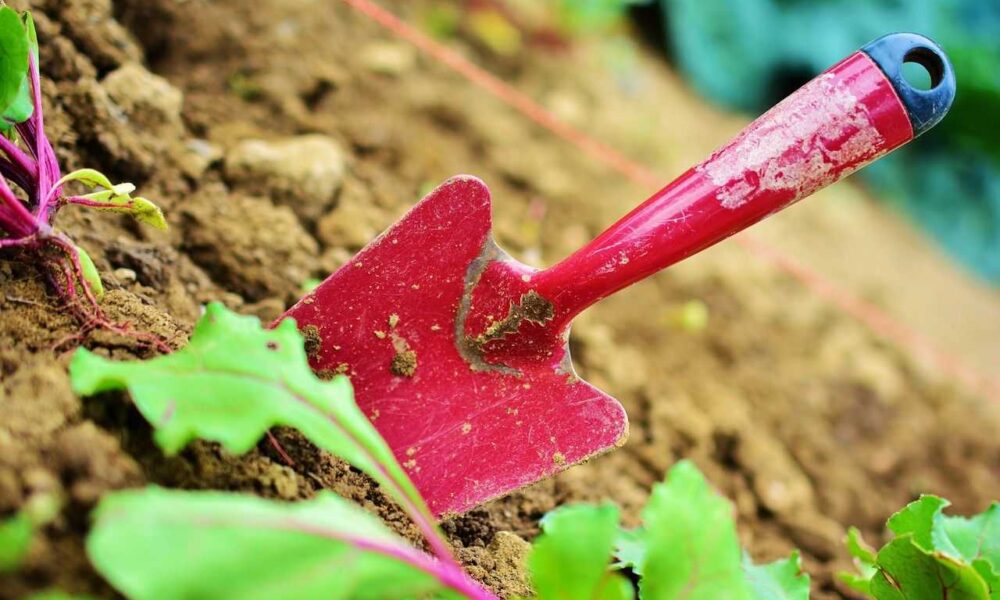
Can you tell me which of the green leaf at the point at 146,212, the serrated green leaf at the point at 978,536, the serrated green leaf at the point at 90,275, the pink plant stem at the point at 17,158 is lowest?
the serrated green leaf at the point at 978,536

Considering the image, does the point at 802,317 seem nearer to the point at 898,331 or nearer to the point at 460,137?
the point at 898,331

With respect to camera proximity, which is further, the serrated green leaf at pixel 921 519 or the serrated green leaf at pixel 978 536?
the serrated green leaf at pixel 978 536

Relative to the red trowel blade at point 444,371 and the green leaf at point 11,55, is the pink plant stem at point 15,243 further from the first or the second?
the red trowel blade at point 444,371

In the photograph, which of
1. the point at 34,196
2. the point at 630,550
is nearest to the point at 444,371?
the point at 630,550

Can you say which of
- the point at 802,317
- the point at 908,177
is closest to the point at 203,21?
Result: the point at 802,317

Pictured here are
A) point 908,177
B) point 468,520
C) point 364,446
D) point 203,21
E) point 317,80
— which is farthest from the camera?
point 908,177

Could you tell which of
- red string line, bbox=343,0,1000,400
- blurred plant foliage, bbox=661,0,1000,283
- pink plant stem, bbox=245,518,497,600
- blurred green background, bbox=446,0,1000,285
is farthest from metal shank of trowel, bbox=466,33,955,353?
blurred plant foliage, bbox=661,0,1000,283

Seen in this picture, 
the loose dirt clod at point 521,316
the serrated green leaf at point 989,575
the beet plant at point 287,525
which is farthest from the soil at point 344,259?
the serrated green leaf at point 989,575
